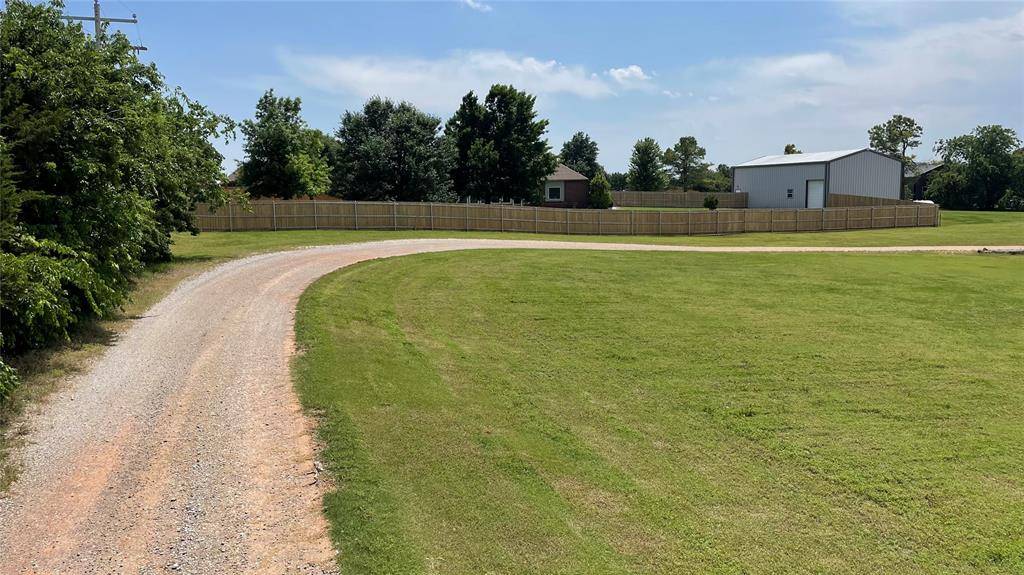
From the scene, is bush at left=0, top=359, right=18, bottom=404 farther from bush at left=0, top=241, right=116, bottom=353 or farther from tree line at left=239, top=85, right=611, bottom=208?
tree line at left=239, top=85, right=611, bottom=208

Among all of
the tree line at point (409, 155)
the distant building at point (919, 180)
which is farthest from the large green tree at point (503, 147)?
the distant building at point (919, 180)

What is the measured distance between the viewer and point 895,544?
641 centimetres

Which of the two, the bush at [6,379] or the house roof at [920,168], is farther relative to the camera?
the house roof at [920,168]

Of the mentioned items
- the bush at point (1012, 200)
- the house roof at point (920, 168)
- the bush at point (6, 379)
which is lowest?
the bush at point (6, 379)

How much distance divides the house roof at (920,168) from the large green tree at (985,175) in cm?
1196

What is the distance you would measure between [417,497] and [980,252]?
108ft

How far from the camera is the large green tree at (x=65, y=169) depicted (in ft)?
33.3

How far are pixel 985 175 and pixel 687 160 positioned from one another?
126 feet

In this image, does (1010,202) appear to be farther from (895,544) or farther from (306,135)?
(895,544)

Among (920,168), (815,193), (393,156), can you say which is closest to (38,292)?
(393,156)

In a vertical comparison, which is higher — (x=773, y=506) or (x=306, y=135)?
(x=306, y=135)

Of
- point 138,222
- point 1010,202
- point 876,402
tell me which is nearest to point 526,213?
point 138,222

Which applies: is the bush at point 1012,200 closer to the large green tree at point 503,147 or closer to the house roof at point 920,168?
the house roof at point 920,168

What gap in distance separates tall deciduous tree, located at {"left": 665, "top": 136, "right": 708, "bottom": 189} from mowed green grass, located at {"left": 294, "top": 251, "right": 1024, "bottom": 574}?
8264cm
